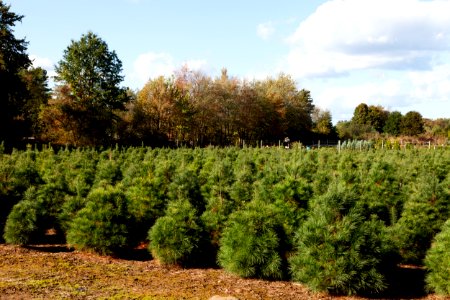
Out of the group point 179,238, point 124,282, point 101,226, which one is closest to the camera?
point 124,282

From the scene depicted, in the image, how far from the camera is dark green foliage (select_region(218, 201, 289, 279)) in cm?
846

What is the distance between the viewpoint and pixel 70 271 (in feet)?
29.2

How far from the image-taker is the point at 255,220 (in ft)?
28.6

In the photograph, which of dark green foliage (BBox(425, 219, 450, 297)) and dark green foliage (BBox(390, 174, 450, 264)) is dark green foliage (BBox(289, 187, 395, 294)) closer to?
dark green foliage (BBox(425, 219, 450, 297))

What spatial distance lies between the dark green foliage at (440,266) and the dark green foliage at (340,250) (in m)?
0.73

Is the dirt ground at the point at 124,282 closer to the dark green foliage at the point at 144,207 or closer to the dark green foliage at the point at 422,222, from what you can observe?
the dark green foliage at the point at 422,222

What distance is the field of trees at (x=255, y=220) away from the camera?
25.6 feet

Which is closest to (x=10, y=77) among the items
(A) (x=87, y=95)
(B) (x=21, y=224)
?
(A) (x=87, y=95)

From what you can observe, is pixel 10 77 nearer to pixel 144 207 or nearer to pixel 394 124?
pixel 144 207

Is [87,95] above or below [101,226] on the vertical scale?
above

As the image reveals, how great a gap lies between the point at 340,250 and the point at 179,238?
3.17 meters

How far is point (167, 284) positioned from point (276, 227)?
2198mm

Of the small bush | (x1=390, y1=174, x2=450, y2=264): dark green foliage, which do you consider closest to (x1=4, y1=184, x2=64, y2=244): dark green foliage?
the small bush

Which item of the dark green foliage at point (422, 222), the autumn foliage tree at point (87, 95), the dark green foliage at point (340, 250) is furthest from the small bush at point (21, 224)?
the autumn foliage tree at point (87, 95)
